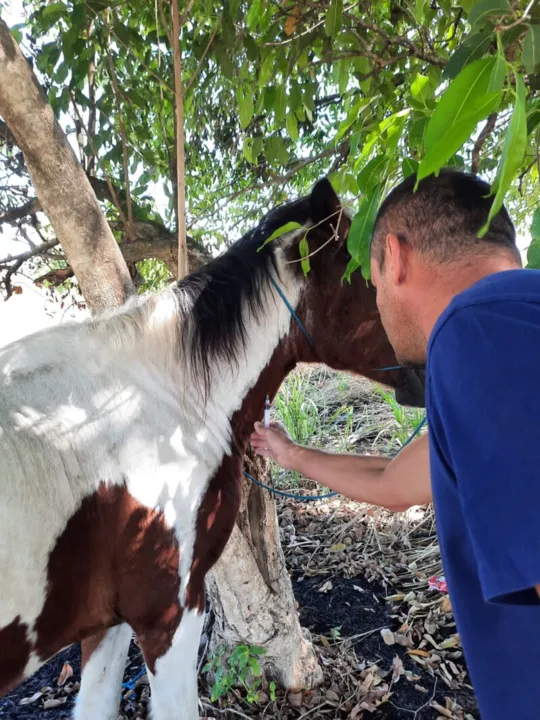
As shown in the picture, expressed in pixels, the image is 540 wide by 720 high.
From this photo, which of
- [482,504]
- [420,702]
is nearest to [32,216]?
[482,504]

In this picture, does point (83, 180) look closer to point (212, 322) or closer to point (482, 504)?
point (212, 322)

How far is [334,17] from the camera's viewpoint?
4.99 ft

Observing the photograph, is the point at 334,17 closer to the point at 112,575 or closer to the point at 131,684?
the point at 112,575

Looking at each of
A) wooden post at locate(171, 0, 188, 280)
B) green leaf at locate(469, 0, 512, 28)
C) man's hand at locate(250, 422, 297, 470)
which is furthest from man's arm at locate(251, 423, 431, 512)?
green leaf at locate(469, 0, 512, 28)

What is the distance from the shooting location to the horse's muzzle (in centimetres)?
204

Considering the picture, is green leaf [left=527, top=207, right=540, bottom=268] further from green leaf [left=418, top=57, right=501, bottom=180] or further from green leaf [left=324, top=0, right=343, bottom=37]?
green leaf [left=324, top=0, right=343, bottom=37]

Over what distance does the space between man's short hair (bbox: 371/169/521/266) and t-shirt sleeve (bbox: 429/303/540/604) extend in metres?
0.31

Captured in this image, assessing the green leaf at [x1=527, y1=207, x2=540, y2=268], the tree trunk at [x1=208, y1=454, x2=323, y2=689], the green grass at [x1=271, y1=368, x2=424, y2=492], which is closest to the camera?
the green leaf at [x1=527, y1=207, x2=540, y2=268]

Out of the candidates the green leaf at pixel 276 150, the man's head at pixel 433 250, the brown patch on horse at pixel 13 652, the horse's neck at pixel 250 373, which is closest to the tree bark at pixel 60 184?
the horse's neck at pixel 250 373

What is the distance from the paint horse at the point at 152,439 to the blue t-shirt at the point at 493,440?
3.43 ft

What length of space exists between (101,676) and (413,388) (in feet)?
5.61

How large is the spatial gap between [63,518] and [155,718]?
0.85m

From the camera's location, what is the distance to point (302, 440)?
A: 14.9 ft

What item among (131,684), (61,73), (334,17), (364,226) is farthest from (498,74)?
(131,684)
